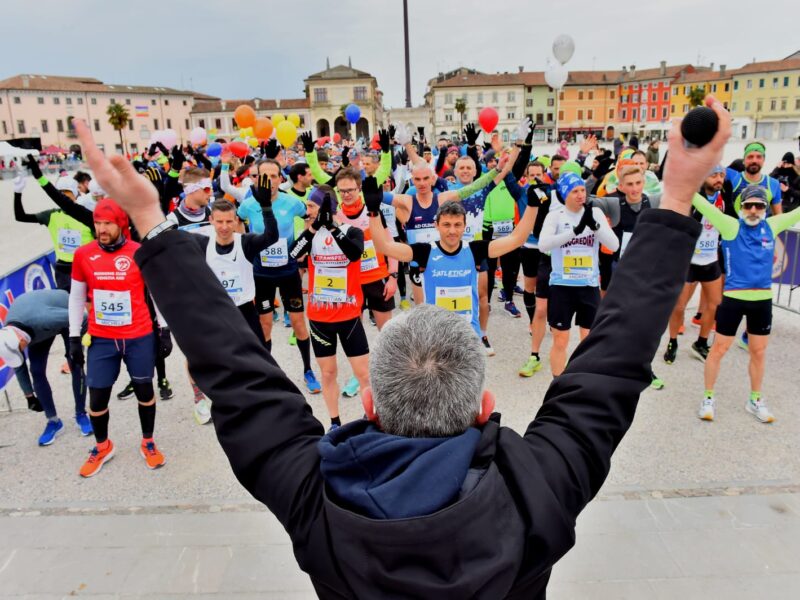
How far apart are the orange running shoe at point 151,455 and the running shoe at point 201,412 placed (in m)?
0.64

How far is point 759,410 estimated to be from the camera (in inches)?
197

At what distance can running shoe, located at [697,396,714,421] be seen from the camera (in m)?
5.04

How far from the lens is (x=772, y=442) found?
4633 millimetres

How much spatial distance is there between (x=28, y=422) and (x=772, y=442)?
6812 mm

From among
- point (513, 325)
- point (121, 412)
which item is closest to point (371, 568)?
point (121, 412)

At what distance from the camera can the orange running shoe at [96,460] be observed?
14.9 feet

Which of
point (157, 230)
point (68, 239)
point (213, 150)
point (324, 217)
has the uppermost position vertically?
point (213, 150)

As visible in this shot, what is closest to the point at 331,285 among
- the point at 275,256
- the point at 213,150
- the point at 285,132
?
the point at 275,256

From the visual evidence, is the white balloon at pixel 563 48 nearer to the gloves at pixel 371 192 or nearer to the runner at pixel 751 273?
the runner at pixel 751 273

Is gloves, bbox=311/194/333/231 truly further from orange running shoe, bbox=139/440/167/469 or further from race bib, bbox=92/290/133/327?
orange running shoe, bbox=139/440/167/469

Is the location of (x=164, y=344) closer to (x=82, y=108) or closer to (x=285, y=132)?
(x=285, y=132)

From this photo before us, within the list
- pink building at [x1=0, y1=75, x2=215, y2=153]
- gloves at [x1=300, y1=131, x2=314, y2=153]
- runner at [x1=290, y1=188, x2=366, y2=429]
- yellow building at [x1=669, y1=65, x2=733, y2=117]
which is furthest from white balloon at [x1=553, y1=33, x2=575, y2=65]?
A: yellow building at [x1=669, y1=65, x2=733, y2=117]

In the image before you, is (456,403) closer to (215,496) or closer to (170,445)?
(215,496)

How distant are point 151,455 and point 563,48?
800cm
